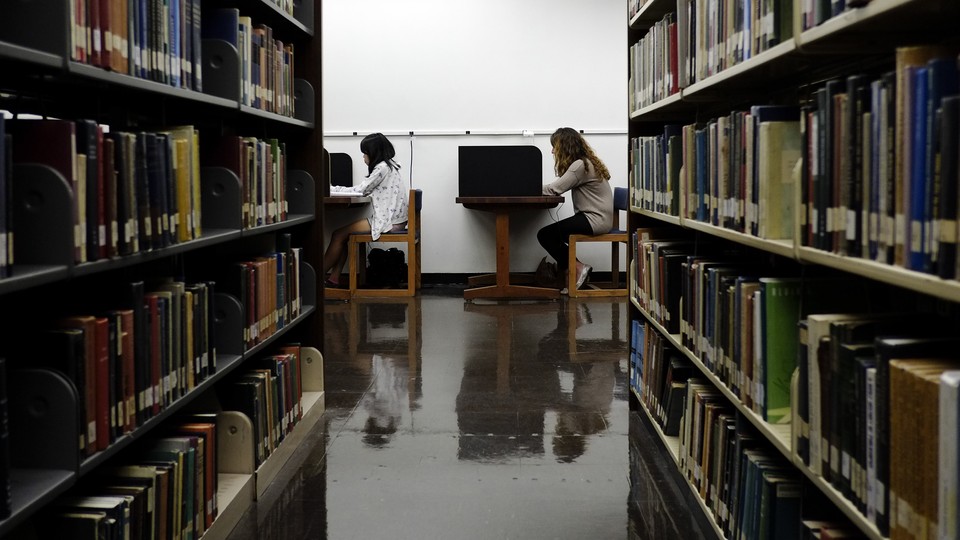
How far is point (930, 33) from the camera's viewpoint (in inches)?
58.2

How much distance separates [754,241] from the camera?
195 centimetres

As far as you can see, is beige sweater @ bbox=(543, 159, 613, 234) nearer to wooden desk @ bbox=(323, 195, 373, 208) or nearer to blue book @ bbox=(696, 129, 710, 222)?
wooden desk @ bbox=(323, 195, 373, 208)

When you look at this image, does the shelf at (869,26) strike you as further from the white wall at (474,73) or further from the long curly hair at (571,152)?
the white wall at (474,73)

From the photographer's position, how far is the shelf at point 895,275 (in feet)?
3.64

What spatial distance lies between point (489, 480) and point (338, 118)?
536 cm

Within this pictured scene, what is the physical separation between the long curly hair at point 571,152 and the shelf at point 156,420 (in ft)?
14.6

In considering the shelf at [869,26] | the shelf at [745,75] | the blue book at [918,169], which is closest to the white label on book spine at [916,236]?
the blue book at [918,169]

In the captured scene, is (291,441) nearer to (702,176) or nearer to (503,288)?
(702,176)

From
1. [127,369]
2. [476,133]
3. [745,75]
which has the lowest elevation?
[127,369]

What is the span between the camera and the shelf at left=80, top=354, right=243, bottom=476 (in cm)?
176

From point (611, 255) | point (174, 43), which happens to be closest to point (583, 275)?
point (611, 255)

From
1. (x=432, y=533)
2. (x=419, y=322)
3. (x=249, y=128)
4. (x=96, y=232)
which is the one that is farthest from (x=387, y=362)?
(x=96, y=232)

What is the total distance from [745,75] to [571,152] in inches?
188

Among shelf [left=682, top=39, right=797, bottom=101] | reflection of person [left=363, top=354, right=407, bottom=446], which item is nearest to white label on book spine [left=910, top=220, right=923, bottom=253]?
shelf [left=682, top=39, right=797, bottom=101]
